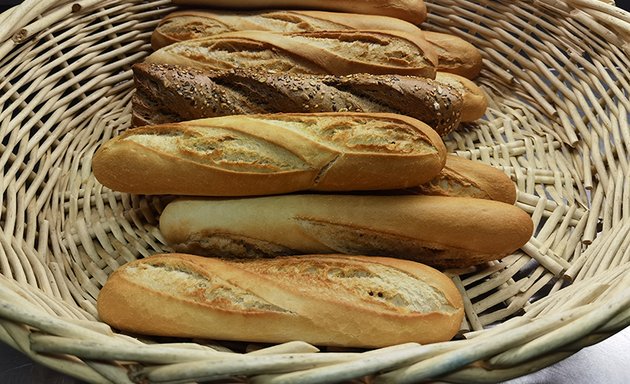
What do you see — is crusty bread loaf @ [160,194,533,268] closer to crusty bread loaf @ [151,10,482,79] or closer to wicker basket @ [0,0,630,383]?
wicker basket @ [0,0,630,383]

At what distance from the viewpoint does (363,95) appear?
1045 millimetres

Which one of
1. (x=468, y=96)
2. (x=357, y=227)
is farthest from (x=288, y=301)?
(x=468, y=96)

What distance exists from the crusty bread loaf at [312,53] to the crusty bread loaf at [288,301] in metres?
0.42

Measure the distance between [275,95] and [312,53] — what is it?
156mm

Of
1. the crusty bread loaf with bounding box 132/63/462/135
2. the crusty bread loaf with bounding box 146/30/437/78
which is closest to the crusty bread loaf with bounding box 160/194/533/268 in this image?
the crusty bread loaf with bounding box 132/63/462/135

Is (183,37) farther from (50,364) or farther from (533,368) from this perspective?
(533,368)

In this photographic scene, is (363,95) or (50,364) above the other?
(363,95)

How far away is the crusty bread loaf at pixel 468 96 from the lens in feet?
3.97

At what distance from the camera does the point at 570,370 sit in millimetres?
873

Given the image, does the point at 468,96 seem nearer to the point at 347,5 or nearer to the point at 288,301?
the point at 347,5

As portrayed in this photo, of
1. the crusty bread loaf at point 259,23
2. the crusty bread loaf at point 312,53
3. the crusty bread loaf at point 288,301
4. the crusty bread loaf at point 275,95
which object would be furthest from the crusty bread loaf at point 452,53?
the crusty bread loaf at point 288,301

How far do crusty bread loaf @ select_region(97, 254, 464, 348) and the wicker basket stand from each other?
4 cm

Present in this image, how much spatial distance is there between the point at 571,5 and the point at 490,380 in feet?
3.11

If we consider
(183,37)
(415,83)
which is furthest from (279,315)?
Result: (183,37)
